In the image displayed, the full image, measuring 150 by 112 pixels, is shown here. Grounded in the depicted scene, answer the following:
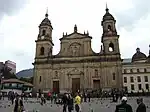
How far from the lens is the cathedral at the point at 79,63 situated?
42.4 m

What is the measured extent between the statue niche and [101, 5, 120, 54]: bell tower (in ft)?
18.0

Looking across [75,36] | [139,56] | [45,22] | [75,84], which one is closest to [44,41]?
[45,22]

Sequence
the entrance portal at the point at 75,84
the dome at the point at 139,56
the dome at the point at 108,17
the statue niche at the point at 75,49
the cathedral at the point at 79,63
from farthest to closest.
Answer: the dome at the point at 139,56
the dome at the point at 108,17
the statue niche at the point at 75,49
the entrance portal at the point at 75,84
the cathedral at the point at 79,63

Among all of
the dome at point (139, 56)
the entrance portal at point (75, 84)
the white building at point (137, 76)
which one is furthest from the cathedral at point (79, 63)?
the dome at point (139, 56)

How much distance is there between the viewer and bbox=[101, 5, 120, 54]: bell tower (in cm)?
4388

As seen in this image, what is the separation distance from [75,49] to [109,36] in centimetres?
777

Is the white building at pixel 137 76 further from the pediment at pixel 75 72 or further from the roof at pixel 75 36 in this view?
the pediment at pixel 75 72

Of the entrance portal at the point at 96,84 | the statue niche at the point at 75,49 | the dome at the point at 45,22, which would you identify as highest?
the dome at the point at 45,22

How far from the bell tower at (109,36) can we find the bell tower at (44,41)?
11938 millimetres

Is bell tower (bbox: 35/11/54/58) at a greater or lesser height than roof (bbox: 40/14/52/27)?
lesser

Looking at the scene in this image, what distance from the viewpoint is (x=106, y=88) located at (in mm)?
41438

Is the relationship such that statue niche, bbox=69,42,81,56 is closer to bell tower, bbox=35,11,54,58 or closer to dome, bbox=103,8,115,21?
bell tower, bbox=35,11,54,58

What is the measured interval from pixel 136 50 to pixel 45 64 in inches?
1313

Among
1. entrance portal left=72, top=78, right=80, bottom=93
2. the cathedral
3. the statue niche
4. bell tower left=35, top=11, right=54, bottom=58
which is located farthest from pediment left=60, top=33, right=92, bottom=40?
entrance portal left=72, top=78, right=80, bottom=93
